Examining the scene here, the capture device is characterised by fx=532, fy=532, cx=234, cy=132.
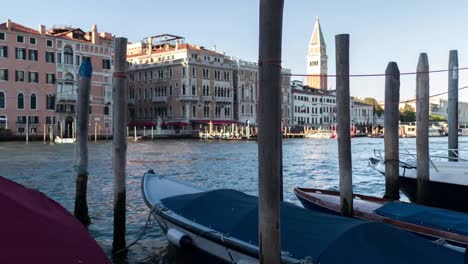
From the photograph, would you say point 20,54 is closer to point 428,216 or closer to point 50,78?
point 50,78

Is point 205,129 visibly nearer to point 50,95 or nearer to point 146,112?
point 146,112

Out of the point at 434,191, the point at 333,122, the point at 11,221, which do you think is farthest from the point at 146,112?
the point at 11,221

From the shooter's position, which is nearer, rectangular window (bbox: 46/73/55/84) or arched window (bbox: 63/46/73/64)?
rectangular window (bbox: 46/73/55/84)

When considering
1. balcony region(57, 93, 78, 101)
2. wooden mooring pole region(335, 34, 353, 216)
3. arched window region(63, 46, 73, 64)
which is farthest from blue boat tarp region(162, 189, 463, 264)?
arched window region(63, 46, 73, 64)

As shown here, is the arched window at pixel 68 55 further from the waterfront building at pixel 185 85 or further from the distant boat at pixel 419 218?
the distant boat at pixel 419 218

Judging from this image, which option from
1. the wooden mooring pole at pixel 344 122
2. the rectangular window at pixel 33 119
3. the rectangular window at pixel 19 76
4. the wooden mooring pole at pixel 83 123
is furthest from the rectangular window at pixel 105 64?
the wooden mooring pole at pixel 344 122

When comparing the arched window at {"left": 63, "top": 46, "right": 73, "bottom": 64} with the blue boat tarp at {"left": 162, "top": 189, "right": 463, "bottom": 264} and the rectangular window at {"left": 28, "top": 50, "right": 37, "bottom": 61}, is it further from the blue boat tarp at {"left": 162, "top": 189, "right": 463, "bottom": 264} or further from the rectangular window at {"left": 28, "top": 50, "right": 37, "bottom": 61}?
the blue boat tarp at {"left": 162, "top": 189, "right": 463, "bottom": 264}

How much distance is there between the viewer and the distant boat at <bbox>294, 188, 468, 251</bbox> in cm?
518

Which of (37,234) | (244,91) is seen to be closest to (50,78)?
(244,91)

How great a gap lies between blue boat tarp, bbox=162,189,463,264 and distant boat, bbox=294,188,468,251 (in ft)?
2.82

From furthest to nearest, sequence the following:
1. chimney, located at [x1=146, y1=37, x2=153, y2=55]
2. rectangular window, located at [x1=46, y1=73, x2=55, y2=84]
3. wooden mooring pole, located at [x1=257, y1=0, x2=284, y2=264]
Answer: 1. chimney, located at [x1=146, y1=37, x2=153, y2=55]
2. rectangular window, located at [x1=46, y1=73, x2=55, y2=84]
3. wooden mooring pole, located at [x1=257, y1=0, x2=284, y2=264]

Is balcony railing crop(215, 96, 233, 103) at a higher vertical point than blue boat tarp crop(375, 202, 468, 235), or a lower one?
higher

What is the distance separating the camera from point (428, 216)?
5559 mm

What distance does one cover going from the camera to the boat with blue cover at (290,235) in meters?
3.78
